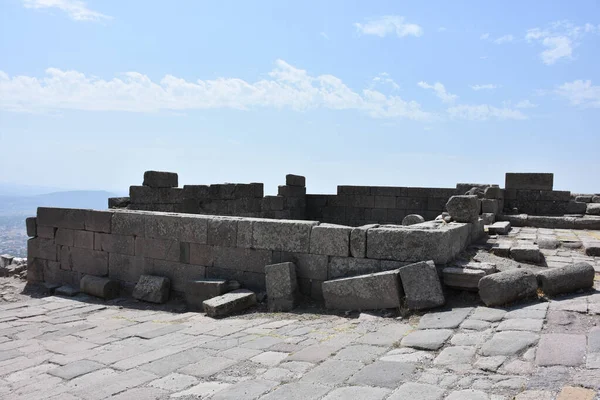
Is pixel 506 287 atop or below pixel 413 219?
below

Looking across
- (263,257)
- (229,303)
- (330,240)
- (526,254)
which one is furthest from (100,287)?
(526,254)

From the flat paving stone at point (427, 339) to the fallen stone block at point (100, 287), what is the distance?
5.75 m

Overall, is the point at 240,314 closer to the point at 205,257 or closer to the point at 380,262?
the point at 205,257

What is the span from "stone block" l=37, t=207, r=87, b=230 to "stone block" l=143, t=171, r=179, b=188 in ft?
7.93

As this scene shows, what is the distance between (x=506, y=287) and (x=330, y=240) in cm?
240

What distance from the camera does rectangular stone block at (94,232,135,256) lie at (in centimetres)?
916

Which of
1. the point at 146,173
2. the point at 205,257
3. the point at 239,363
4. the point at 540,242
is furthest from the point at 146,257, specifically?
the point at 540,242

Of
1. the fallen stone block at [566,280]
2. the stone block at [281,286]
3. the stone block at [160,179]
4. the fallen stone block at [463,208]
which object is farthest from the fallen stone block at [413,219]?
the stone block at [160,179]

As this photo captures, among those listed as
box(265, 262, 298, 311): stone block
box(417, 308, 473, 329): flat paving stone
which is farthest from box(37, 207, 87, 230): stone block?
box(417, 308, 473, 329): flat paving stone

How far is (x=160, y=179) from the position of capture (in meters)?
12.4

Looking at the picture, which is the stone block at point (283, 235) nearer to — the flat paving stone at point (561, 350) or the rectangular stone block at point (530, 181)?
the flat paving stone at point (561, 350)

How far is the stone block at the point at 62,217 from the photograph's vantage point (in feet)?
32.3

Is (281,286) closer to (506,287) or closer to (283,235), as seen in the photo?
(283,235)

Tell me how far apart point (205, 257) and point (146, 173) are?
4623 millimetres
